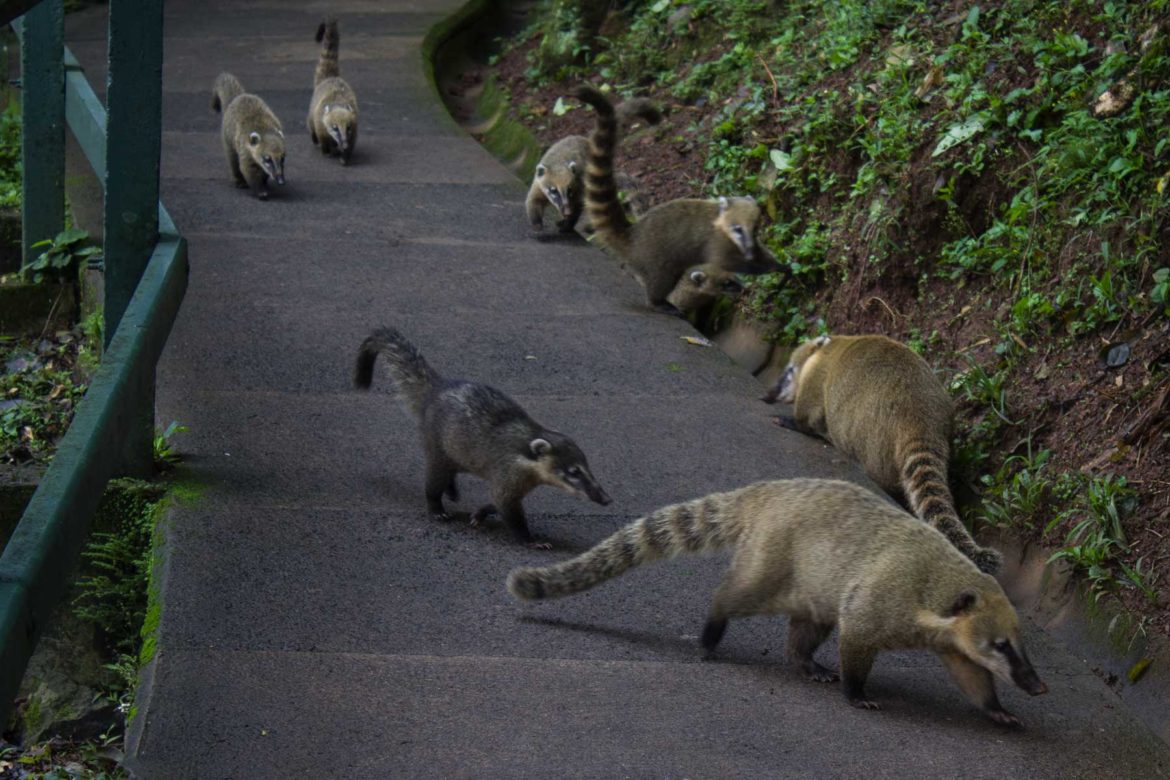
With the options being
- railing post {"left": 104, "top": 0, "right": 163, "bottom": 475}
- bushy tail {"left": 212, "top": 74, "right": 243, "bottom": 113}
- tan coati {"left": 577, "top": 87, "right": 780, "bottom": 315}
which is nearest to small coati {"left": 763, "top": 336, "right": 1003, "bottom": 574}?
tan coati {"left": 577, "top": 87, "right": 780, "bottom": 315}

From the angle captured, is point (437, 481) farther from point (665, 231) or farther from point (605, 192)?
point (605, 192)

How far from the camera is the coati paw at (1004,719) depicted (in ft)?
13.1

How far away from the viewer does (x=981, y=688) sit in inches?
158

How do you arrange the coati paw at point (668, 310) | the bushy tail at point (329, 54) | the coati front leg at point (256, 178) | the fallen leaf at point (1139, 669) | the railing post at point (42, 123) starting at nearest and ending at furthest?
the fallen leaf at point (1139, 669) → the railing post at point (42, 123) → the coati paw at point (668, 310) → the coati front leg at point (256, 178) → the bushy tail at point (329, 54)

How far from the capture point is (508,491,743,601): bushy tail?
4414 mm

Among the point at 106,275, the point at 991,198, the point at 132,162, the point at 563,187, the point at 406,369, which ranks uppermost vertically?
the point at 132,162

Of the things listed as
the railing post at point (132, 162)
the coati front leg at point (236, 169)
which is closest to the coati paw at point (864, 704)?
the railing post at point (132, 162)

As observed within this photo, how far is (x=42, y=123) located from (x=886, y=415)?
4345 millimetres

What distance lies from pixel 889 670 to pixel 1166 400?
1603mm

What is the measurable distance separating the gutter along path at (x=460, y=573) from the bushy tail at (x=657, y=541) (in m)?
0.17

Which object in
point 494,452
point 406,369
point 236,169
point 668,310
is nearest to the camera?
point 494,452

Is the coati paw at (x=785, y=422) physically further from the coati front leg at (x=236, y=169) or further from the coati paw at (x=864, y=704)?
the coati front leg at (x=236, y=169)

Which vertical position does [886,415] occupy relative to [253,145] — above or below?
above

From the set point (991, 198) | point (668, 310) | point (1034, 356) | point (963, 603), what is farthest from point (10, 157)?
point (963, 603)
